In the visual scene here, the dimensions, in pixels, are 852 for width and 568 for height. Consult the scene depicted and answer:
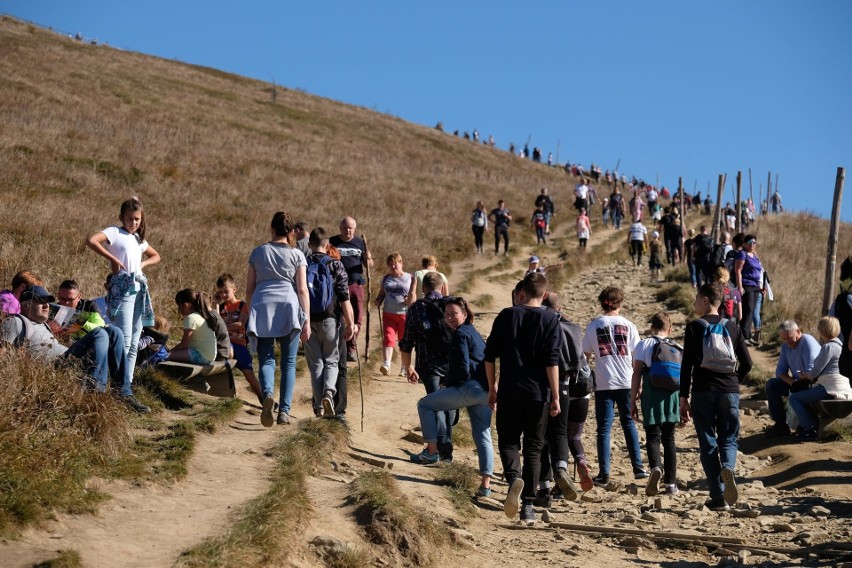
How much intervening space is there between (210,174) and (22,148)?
19.6 ft

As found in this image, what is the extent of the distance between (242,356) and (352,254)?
223 centimetres

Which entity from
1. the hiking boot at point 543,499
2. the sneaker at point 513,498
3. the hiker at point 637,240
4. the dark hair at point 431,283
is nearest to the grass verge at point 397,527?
the sneaker at point 513,498

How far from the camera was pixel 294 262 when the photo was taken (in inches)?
335

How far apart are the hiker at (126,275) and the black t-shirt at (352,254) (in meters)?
3.61

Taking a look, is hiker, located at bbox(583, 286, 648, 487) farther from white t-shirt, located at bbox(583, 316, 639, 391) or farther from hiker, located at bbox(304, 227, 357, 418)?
hiker, located at bbox(304, 227, 357, 418)

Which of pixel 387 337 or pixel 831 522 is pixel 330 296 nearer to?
pixel 387 337

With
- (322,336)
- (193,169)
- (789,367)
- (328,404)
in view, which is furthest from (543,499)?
(193,169)

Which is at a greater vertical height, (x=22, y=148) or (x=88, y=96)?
(x=88, y=96)

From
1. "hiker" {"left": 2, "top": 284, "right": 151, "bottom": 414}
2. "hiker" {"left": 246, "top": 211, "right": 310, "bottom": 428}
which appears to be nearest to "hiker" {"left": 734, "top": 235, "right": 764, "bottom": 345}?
"hiker" {"left": 246, "top": 211, "right": 310, "bottom": 428}

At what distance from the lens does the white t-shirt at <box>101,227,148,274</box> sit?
8078 mm

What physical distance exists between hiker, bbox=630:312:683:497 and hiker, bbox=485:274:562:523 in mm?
1573

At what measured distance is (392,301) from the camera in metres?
12.3

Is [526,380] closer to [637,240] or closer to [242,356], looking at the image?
[242,356]

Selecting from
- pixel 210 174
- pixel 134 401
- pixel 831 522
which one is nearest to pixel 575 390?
pixel 831 522
